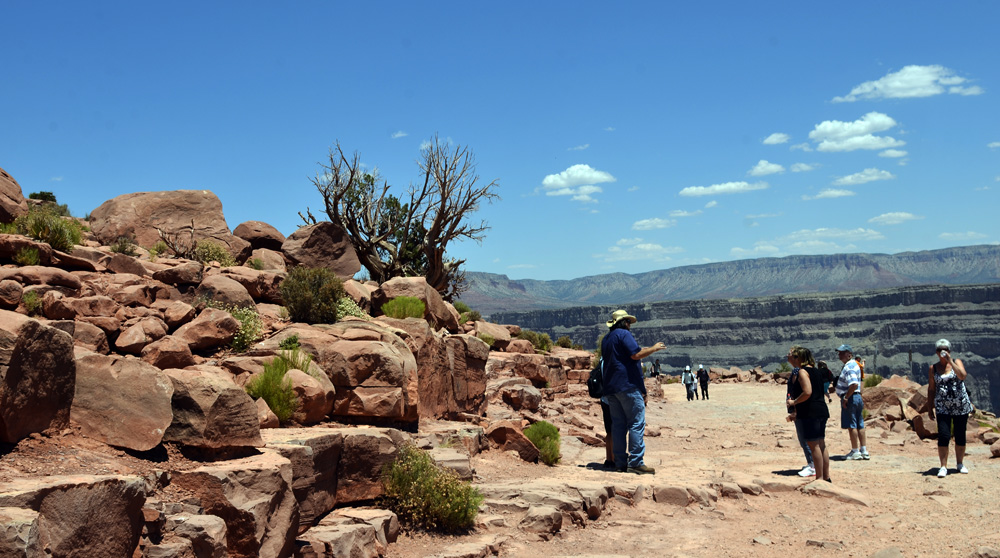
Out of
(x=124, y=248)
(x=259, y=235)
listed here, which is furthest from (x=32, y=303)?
(x=259, y=235)

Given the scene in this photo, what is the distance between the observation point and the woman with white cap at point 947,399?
10.5 metres

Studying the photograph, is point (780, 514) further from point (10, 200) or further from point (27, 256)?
point (10, 200)

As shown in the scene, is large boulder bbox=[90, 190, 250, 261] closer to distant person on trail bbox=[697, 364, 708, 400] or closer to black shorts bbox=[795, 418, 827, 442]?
black shorts bbox=[795, 418, 827, 442]

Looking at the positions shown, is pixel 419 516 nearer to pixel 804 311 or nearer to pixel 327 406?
pixel 327 406

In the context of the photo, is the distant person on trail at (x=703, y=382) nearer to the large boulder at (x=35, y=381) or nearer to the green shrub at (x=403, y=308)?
the green shrub at (x=403, y=308)

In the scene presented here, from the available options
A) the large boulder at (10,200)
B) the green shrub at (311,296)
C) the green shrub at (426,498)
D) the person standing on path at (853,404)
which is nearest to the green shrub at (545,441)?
the green shrub at (426,498)

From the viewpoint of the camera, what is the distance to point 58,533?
3889 mm

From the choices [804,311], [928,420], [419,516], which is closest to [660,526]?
[419,516]

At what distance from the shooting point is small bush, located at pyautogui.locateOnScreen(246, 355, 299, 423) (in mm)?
7805

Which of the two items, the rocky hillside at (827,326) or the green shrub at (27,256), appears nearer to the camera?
the green shrub at (27,256)

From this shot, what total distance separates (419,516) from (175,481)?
8.90 feet

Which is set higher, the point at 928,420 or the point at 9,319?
the point at 9,319

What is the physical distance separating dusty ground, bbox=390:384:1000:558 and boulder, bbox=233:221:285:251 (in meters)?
10.7

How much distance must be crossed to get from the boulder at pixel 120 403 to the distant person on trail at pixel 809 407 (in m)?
7.69
